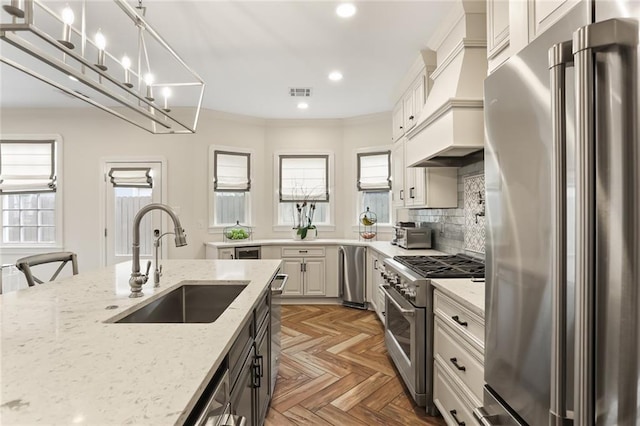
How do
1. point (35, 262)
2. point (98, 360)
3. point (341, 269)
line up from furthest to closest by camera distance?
point (341, 269)
point (35, 262)
point (98, 360)

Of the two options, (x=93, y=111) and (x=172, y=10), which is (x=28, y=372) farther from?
(x=93, y=111)

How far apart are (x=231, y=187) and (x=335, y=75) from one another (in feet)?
7.57

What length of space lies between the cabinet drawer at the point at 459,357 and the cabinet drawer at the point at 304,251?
8.80 ft

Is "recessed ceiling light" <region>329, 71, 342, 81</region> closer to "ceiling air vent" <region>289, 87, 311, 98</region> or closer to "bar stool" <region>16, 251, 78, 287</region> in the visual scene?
"ceiling air vent" <region>289, 87, 311, 98</region>

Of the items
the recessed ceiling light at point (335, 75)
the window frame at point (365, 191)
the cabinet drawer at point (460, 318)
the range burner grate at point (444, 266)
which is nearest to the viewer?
the cabinet drawer at point (460, 318)

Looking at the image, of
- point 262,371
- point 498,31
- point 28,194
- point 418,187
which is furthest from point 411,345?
point 28,194

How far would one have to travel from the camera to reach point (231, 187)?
4.83m

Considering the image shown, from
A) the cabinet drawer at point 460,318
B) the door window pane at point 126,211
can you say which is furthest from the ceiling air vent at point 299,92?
the cabinet drawer at point 460,318

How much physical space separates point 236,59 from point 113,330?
278 centimetres

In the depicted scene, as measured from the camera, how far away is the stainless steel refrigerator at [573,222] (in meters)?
0.59

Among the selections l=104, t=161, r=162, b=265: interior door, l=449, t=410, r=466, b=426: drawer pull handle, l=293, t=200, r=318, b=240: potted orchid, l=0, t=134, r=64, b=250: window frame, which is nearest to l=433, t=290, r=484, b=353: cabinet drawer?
l=449, t=410, r=466, b=426: drawer pull handle

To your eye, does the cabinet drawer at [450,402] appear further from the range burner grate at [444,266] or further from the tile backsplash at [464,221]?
the tile backsplash at [464,221]

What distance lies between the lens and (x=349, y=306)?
4.48 metres

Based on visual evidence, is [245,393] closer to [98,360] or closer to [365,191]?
[98,360]
